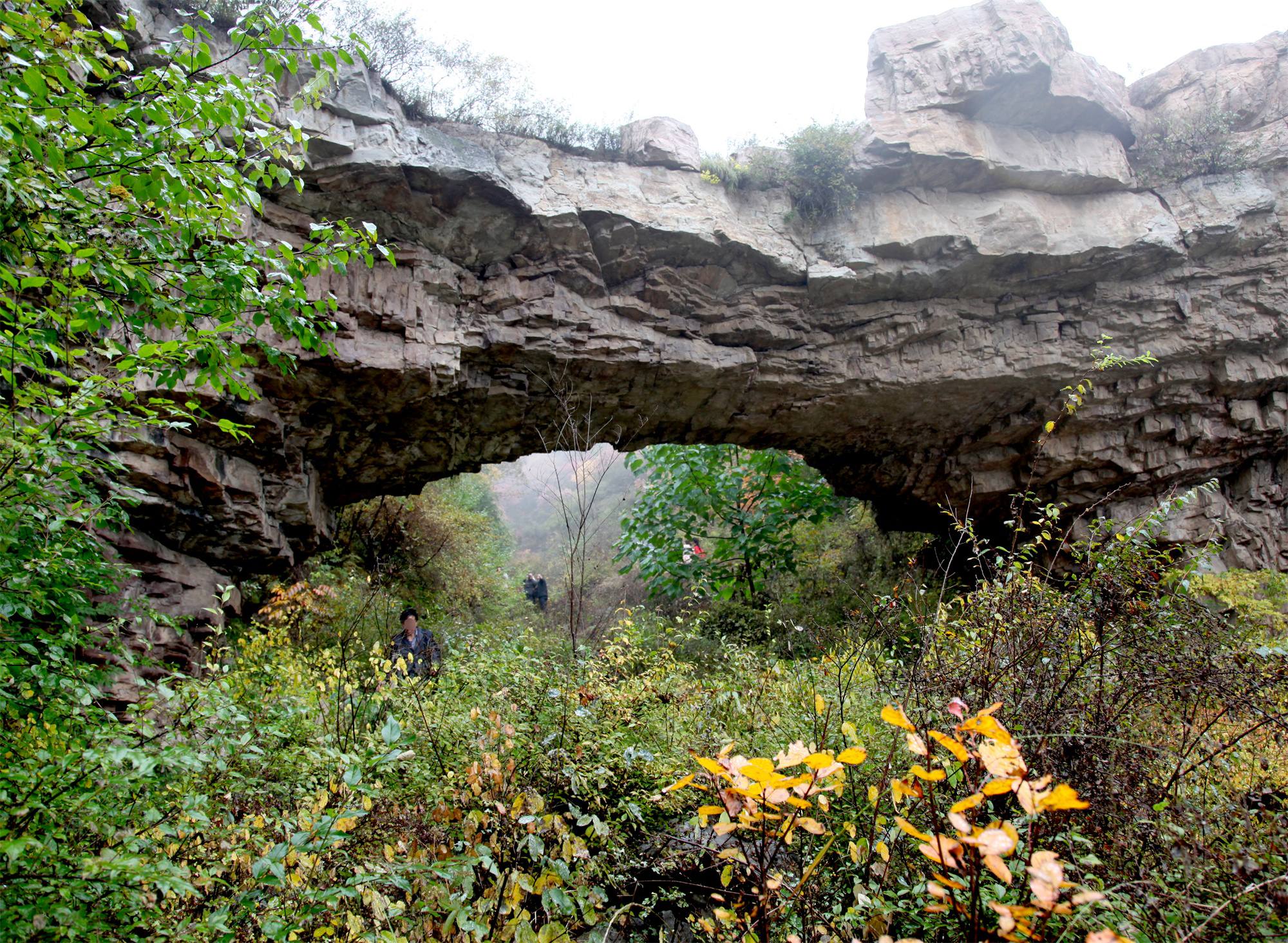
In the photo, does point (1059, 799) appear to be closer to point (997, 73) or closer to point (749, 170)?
point (749, 170)

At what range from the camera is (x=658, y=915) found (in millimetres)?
2730

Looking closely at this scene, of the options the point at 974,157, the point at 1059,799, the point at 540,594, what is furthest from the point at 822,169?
the point at 540,594

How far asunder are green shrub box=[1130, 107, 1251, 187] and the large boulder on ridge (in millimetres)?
511

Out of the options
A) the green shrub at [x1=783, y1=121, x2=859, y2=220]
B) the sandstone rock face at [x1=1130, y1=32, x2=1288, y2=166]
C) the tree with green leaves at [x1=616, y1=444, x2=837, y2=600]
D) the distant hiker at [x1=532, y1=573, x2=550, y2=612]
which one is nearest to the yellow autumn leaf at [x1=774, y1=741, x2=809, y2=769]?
the green shrub at [x1=783, y1=121, x2=859, y2=220]

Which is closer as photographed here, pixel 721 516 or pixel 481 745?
pixel 481 745

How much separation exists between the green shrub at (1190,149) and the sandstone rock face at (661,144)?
17.1 feet

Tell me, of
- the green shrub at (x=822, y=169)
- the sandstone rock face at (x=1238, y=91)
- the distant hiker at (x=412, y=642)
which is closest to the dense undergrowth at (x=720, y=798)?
the distant hiker at (x=412, y=642)

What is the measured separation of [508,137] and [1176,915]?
275 inches

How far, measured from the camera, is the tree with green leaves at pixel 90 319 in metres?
1.84

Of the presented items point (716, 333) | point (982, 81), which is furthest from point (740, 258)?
point (982, 81)

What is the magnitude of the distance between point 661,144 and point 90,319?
223 inches

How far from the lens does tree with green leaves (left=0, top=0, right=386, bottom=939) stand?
6.05 feet

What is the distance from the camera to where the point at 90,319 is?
7.95 feet

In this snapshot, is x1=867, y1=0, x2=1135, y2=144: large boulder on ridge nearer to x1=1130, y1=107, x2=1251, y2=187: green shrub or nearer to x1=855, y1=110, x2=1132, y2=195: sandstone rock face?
x1=855, y1=110, x2=1132, y2=195: sandstone rock face
